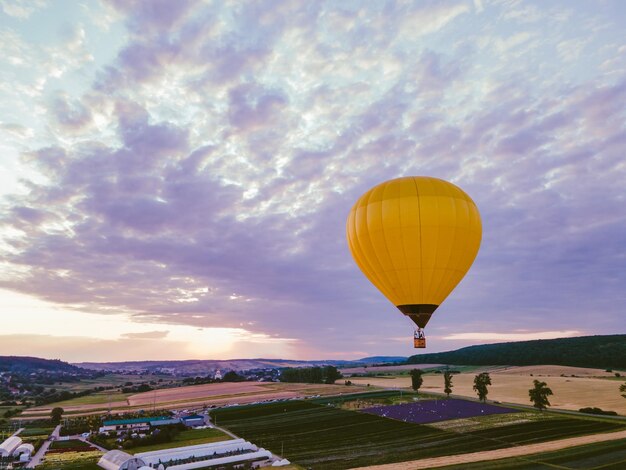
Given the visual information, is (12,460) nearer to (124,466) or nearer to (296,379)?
(124,466)

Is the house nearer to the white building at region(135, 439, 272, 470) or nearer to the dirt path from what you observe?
the white building at region(135, 439, 272, 470)

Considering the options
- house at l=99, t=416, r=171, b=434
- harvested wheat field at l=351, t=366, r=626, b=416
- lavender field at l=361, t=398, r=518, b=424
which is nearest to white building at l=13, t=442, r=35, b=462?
house at l=99, t=416, r=171, b=434

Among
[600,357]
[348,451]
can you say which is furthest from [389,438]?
[600,357]

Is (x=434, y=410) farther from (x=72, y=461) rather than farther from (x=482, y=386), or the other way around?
(x=72, y=461)

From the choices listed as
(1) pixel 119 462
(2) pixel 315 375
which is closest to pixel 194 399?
(2) pixel 315 375

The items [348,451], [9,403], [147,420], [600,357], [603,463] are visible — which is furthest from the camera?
[600,357]
